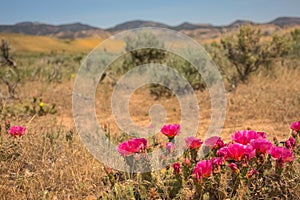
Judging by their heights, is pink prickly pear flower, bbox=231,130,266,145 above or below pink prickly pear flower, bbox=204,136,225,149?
above

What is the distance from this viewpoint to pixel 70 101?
7.54 meters

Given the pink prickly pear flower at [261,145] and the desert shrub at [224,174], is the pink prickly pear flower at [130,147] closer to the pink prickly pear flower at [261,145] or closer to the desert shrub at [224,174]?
the desert shrub at [224,174]

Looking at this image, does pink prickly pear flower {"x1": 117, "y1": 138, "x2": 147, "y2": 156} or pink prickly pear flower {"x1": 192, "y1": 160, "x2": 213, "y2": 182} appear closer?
pink prickly pear flower {"x1": 192, "y1": 160, "x2": 213, "y2": 182}

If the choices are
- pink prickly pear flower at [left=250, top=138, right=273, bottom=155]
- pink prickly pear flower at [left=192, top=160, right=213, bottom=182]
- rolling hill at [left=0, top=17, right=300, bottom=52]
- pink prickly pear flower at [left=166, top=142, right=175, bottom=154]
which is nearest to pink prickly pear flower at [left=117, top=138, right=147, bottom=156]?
pink prickly pear flower at [left=166, top=142, right=175, bottom=154]

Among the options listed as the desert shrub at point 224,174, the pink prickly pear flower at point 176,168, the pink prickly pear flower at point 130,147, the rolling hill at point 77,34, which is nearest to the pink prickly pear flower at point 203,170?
the desert shrub at point 224,174

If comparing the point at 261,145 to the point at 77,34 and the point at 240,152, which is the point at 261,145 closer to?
the point at 240,152

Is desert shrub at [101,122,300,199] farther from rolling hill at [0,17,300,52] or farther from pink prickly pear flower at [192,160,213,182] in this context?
rolling hill at [0,17,300,52]

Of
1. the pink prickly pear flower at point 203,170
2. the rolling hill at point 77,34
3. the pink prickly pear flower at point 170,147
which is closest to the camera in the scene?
the pink prickly pear flower at point 203,170

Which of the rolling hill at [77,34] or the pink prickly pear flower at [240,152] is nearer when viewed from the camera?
the pink prickly pear flower at [240,152]

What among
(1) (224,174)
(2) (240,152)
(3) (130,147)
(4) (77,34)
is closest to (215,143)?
(1) (224,174)

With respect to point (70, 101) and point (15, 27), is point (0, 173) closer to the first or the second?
point (70, 101)

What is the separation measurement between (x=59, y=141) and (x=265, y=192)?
2.11 m

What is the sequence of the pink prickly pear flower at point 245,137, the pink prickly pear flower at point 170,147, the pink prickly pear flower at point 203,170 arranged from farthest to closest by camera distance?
the pink prickly pear flower at point 170,147 < the pink prickly pear flower at point 245,137 < the pink prickly pear flower at point 203,170

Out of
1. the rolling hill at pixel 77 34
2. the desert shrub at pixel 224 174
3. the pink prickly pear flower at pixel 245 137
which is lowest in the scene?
the desert shrub at pixel 224 174
